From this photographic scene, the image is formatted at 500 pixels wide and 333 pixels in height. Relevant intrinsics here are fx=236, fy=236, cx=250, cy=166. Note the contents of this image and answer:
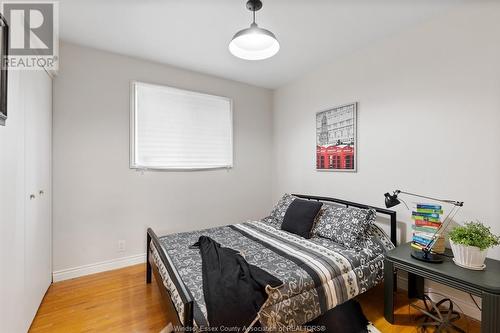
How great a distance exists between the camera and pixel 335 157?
3064mm

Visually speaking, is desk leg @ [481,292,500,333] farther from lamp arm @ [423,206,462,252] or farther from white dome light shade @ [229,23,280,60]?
white dome light shade @ [229,23,280,60]

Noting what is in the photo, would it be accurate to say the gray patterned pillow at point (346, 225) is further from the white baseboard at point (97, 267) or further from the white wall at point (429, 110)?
the white baseboard at point (97, 267)

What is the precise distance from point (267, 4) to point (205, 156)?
2089 mm

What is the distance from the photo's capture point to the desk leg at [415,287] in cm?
223

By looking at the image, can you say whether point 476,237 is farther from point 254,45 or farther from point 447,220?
point 254,45

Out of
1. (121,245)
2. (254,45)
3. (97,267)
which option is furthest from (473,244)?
(97,267)

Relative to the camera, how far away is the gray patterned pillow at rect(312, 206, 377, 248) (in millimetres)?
2221

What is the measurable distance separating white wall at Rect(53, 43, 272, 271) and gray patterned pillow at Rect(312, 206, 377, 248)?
173cm

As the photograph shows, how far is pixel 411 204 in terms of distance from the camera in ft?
7.78

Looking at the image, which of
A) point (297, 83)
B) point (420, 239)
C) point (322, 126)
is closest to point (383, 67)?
point (322, 126)

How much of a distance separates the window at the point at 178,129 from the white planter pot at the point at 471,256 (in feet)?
9.21

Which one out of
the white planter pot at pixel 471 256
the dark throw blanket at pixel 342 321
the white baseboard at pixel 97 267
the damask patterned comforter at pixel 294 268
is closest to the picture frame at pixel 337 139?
the damask patterned comforter at pixel 294 268

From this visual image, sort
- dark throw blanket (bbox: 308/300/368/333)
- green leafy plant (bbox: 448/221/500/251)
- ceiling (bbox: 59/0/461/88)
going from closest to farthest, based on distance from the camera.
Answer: green leafy plant (bbox: 448/221/500/251)
dark throw blanket (bbox: 308/300/368/333)
ceiling (bbox: 59/0/461/88)

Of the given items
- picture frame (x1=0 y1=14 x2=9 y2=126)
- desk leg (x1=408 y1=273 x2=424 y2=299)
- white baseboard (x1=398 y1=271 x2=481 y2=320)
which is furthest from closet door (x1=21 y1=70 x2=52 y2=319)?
white baseboard (x1=398 y1=271 x2=481 y2=320)
